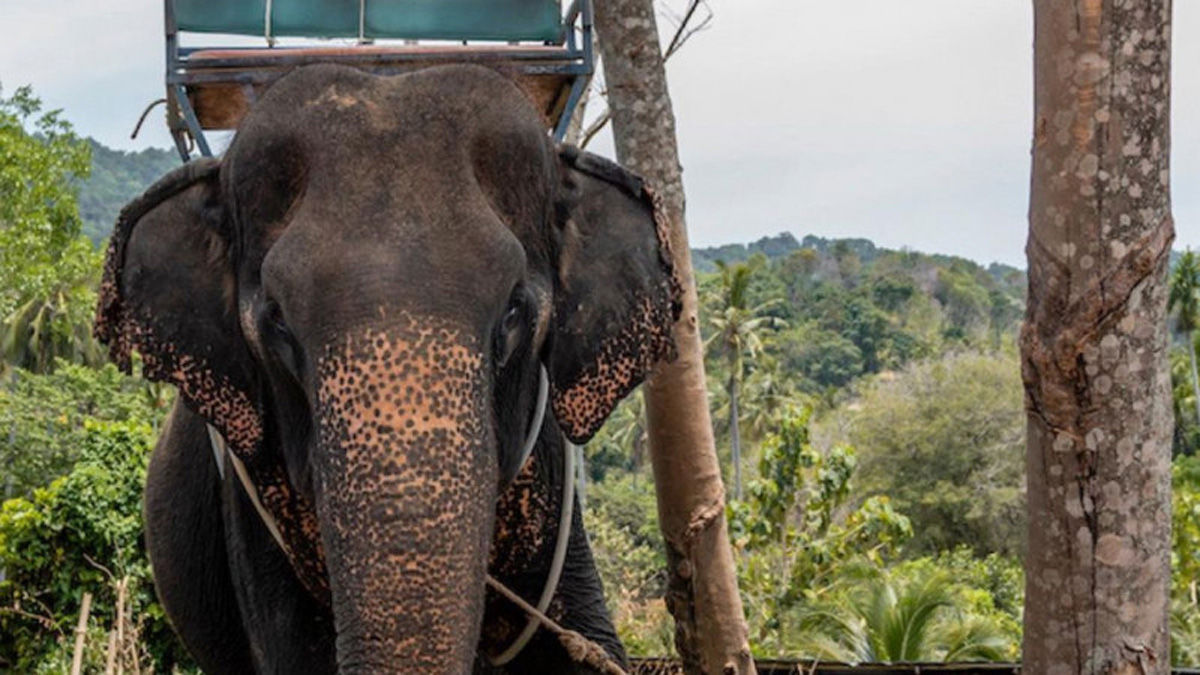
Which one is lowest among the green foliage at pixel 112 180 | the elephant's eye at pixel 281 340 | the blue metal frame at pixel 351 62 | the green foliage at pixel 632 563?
the green foliage at pixel 632 563

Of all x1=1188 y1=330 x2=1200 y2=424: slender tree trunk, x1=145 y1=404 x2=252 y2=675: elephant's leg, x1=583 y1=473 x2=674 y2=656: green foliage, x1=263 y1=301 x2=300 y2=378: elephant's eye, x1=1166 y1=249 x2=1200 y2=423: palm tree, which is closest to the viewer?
x1=263 y1=301 x2=300 y2=378: elephant's eye

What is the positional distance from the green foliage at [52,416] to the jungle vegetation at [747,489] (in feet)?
0.18

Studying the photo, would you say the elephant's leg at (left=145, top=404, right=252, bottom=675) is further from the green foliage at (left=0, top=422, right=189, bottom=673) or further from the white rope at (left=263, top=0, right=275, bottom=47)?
the green foliage at (left=0, top=422, right=189, bottom=673)

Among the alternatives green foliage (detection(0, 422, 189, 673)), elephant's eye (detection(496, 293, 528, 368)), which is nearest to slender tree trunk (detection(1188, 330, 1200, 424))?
green foliage (detection(0, 422, 189, 673))

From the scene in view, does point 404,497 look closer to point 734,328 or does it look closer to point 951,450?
point 734,328

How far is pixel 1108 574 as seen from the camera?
3.60 meters

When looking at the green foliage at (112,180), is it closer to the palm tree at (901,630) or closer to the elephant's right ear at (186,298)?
the palm tree at (901,630)

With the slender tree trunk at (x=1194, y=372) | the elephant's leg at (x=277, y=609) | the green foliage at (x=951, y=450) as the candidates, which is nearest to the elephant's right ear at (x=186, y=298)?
the elephant's leg at (x=277, y=609)

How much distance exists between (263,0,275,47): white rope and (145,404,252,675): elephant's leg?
3.92 feet

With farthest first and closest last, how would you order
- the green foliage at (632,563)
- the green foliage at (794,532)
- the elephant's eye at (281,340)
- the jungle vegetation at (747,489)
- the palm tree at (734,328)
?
the palm tree at (734,328)
the green foliage at (794,532)
the jungle vegetation at (747,489)
the green foliage at (632,563)
the elephant's eye at (281,340)

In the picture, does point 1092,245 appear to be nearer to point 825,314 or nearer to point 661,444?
point 661,444

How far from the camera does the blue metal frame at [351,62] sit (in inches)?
169

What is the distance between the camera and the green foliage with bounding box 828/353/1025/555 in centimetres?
4781

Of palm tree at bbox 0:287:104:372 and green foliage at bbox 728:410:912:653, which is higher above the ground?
palm tree at bbox 0:287:104:372
